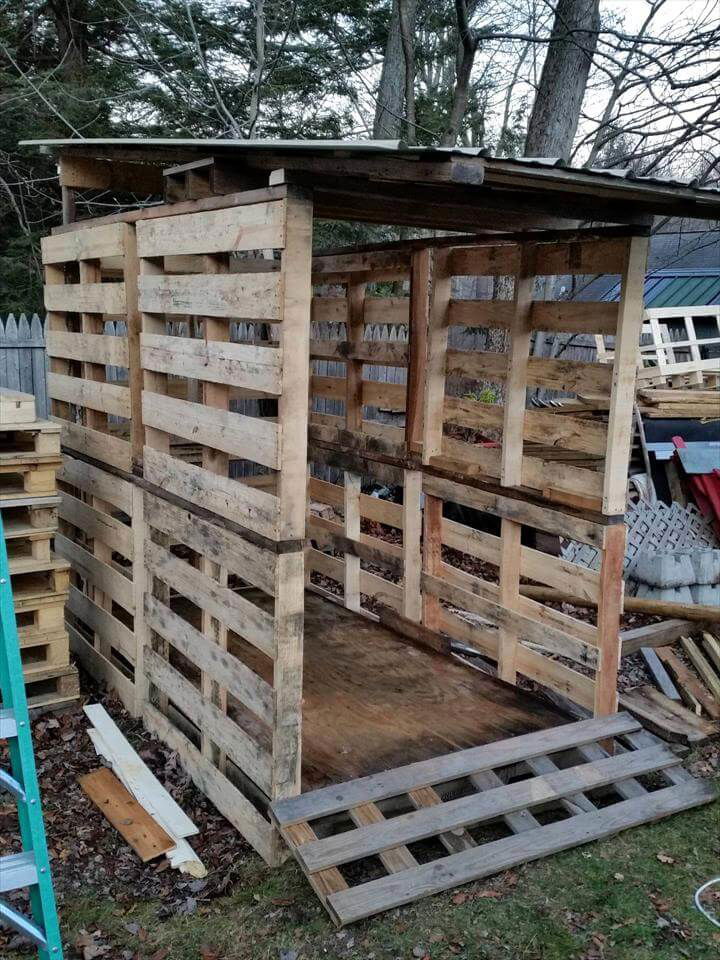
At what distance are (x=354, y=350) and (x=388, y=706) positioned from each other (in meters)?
2.71

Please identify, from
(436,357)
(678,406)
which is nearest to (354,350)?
(436,357)

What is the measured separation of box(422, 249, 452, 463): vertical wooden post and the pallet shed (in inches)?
0.6

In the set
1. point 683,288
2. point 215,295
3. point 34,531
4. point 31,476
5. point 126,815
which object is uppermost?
point 683,288

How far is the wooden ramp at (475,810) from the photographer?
3.51 m

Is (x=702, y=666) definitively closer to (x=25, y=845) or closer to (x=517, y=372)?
(x=517, y=372)

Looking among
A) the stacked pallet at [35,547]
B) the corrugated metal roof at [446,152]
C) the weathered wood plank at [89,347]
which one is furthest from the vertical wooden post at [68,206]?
the corrugated metal roof at [446,152]

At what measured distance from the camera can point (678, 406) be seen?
1028cm

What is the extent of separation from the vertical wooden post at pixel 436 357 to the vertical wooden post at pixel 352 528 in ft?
3.18

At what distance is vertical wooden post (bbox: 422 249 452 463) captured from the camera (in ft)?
17.5

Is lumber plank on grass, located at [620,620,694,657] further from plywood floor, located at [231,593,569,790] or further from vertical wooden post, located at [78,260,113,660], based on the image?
vertical wooden post, located at [78,260,113,660]

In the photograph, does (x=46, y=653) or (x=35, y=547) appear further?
(x=46, y=653)

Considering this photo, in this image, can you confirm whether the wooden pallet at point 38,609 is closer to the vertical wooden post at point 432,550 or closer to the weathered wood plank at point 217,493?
the weathered wood plank at point 217,493

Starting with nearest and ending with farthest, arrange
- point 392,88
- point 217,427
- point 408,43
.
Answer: point 217,427, point 408,43, point 392,88

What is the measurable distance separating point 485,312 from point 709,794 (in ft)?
9.64
